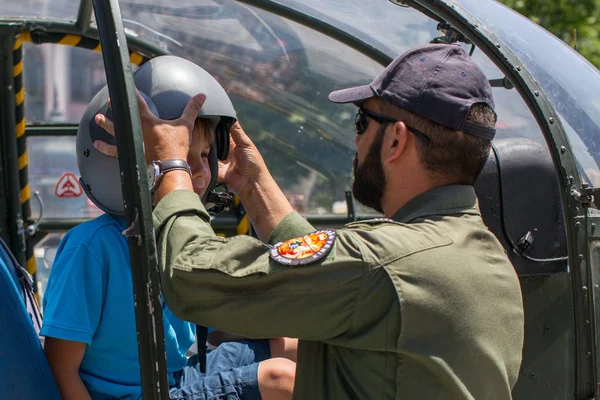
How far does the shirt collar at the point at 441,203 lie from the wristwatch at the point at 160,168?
1.90 feet

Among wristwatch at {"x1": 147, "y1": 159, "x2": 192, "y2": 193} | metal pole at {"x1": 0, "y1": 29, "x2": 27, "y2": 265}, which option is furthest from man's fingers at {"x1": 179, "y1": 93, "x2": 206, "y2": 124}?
metal pole at {"x1": 0, "y1": 29, "x2": 27, "y2": 265}

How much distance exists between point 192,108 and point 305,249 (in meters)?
0.50

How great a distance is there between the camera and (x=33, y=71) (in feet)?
16.1

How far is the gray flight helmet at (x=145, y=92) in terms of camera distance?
222 centimetres

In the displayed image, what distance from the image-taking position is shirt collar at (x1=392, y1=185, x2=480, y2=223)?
6.13 ft

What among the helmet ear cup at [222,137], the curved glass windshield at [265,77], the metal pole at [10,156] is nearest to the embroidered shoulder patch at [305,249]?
the helmet ear cup at [222,137]

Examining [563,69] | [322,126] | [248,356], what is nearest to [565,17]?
[322,126]

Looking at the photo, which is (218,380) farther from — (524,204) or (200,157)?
(524,204)

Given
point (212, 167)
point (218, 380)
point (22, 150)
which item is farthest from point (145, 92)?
point (22, 150)

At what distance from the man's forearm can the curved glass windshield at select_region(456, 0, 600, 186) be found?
901 millimetres

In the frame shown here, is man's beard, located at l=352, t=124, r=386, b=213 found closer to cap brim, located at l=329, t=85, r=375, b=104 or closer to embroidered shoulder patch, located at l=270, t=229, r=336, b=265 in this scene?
cap brim, located at l=329, t=85, r=375, b=104

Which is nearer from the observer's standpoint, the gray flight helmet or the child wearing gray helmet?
the child wearing gray helmet

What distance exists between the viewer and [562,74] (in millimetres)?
2547

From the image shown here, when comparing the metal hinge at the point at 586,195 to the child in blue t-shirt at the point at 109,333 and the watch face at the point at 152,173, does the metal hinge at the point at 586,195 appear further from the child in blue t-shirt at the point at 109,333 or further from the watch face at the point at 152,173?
the watch face at the point at 152,173
